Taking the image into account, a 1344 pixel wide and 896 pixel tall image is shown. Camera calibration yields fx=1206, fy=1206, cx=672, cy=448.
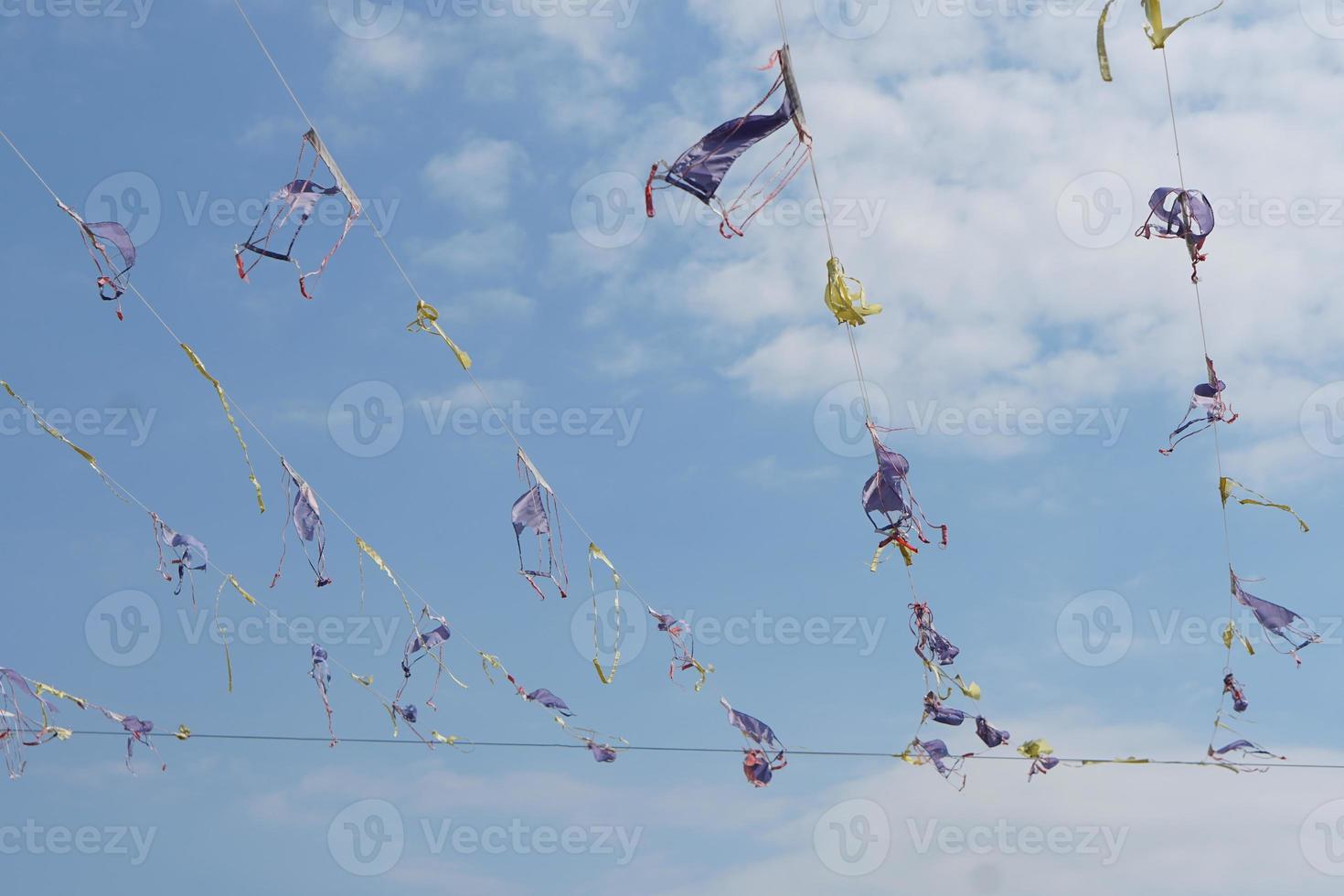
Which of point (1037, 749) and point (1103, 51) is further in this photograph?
point (1037, 749)

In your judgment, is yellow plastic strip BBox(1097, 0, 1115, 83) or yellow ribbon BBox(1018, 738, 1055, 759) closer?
yellow plastic strip BBox(1097, 0, 1115, 83)

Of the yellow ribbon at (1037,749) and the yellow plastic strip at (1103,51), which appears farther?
the yellow ribbon at (1037,749)

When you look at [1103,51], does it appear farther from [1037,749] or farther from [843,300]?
[1037,749]

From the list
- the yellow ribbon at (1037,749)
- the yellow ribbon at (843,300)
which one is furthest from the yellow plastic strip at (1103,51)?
the yellow ribbon at (1037,749)

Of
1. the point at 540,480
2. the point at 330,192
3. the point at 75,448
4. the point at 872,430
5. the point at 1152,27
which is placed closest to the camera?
the point at 1152,27

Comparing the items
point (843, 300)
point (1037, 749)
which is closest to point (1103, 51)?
point (843, 300)

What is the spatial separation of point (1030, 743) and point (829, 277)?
5.82 meters

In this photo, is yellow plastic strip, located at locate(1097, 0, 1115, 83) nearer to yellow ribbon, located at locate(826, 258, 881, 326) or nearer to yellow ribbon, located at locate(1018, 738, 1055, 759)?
yellow ribbon, located at locate(826, 258, 881, 326)

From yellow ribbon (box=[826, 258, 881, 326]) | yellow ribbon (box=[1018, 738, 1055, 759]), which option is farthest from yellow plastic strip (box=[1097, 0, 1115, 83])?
yellow ribbon (box=[1018, 738, 1055, 759])

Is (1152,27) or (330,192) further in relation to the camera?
(330,192)

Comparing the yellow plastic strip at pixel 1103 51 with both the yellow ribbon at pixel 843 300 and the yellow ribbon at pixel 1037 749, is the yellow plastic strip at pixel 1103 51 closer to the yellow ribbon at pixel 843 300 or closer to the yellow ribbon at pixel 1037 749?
the yellow ribbon at pixel 843 300

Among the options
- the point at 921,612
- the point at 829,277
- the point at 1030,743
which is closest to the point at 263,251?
the point at 829,277

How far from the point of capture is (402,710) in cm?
1115

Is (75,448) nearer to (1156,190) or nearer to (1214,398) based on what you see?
(1156,190)
